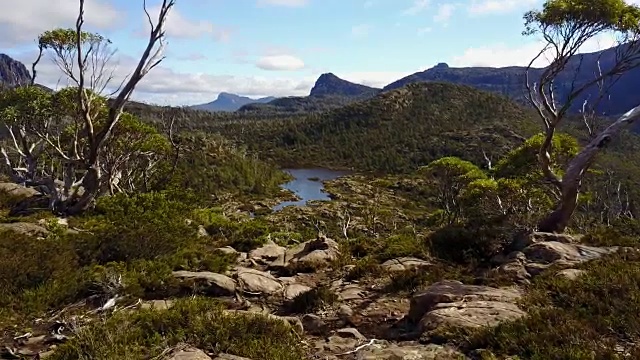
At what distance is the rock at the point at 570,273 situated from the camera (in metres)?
8.05

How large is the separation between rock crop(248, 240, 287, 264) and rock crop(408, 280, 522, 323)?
6230 mm

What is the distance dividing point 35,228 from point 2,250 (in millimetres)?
4093

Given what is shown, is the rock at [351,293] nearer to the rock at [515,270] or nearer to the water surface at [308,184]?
the rock at [515,270]

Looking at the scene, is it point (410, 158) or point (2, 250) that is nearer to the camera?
point (2, 250)

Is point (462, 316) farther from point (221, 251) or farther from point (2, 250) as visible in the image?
point (2, 250)

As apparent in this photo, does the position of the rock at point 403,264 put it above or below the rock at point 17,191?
below

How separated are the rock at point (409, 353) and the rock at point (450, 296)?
1254 millimetres

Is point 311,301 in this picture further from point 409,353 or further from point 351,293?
point 409,353

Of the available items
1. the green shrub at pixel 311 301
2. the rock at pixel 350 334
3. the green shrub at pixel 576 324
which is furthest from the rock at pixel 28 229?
the green shrub at pixel 576 324

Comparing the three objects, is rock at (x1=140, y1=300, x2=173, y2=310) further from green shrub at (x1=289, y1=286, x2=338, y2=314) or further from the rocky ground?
green shrub at (x1=289, y1=286, x2=338, y2=314)

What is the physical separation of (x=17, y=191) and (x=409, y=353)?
22.6 m

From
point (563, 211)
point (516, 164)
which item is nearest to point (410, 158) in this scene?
point (516, 164)

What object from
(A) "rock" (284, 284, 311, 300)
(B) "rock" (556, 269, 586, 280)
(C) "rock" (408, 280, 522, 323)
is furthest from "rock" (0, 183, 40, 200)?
(B) "rock" (556, 269, 586, 280)

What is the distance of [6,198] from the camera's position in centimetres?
2097
